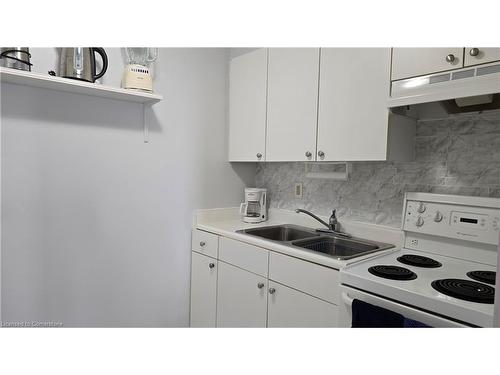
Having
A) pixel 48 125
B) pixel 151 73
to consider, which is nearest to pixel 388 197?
pixel 151 73

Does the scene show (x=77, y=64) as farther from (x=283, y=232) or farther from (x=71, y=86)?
(x=283, y=232)

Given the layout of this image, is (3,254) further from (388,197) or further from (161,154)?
(388,197)

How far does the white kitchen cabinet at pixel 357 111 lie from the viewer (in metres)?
1.51

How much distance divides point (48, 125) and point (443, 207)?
2.02 metres

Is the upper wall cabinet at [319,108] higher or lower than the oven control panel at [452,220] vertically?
higher

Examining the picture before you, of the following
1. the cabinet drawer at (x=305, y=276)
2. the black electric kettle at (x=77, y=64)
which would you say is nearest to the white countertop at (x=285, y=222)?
the cabinet drawer at (x=305, y=276)

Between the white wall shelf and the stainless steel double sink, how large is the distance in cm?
98

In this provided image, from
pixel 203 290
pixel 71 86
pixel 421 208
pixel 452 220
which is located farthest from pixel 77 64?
pixel 452 220

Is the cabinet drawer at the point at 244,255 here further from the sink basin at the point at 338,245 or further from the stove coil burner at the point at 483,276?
the stove coil burner at the point at 483,276

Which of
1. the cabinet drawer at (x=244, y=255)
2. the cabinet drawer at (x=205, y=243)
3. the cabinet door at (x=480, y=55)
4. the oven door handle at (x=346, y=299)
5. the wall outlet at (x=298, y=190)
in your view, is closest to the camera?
the cabinet door at (x=480, y=55)

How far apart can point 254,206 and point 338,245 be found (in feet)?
2.36

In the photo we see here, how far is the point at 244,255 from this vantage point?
1.82 meters

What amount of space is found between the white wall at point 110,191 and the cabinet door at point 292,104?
493 millimetres

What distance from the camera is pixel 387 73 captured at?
4.86ft
